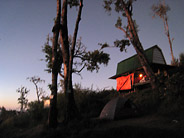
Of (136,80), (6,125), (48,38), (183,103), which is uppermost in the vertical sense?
(48,38)

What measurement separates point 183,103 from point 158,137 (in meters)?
4.94

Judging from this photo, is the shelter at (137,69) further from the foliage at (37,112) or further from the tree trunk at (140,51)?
the foliage at (37,112)

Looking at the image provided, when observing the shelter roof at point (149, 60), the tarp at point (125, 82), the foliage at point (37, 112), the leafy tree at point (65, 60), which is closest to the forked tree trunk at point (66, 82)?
the leafy tree at point (65, 60)

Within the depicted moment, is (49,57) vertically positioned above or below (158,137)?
above

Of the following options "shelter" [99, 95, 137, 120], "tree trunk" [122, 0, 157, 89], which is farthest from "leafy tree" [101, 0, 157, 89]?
"shelter" [99, 95, 137, 120]

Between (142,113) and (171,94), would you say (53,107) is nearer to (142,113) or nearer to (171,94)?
(142,113)

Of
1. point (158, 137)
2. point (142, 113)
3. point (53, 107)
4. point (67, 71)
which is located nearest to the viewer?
point (158, 137)

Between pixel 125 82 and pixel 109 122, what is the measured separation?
47.6 ft

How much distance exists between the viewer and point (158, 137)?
182 inches

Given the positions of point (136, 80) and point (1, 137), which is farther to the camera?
point (136, 80)

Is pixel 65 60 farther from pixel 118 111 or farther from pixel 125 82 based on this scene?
pixel 125 82

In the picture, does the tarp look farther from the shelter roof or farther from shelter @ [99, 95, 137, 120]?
shelter @ [99, 95, 137, 120]

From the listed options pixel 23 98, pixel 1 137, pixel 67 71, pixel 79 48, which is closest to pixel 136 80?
pixel 79 48

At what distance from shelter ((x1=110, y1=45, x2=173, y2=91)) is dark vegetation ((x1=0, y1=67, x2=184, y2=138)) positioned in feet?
11.5
